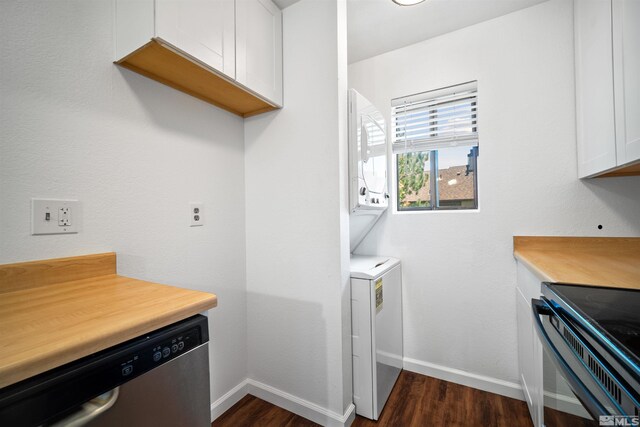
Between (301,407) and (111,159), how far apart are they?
65.8 inches

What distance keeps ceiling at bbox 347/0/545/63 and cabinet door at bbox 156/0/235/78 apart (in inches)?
34.0

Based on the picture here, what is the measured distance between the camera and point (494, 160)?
1.83m

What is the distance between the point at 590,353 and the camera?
2.06ft

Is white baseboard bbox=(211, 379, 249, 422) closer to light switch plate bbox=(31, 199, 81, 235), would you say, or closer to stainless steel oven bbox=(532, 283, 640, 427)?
light switch plate bbox=(31, 199, 81, 235)

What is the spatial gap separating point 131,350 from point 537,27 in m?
2.61

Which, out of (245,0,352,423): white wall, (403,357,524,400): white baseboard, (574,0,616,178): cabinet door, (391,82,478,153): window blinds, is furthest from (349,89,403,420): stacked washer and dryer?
(574,0,616,178): cabinet door

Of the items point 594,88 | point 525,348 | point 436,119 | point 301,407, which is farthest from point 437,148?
point 301,407

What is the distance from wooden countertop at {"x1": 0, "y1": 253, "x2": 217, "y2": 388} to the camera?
0.50 m

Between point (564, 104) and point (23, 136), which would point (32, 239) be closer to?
point (23, 136)

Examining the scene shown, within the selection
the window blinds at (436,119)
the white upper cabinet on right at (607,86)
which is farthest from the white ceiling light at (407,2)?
the white upper cabinet on right at (607,86)

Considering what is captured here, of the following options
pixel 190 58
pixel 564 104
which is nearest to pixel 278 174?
pixel 190 58

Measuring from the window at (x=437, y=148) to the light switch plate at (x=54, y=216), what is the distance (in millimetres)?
2012

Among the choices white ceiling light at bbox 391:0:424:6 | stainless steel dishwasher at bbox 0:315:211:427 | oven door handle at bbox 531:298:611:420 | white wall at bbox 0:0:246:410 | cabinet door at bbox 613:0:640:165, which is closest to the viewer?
stainless steel dishwasher at bbox 0:315:211:427

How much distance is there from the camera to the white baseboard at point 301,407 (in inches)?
59.1
